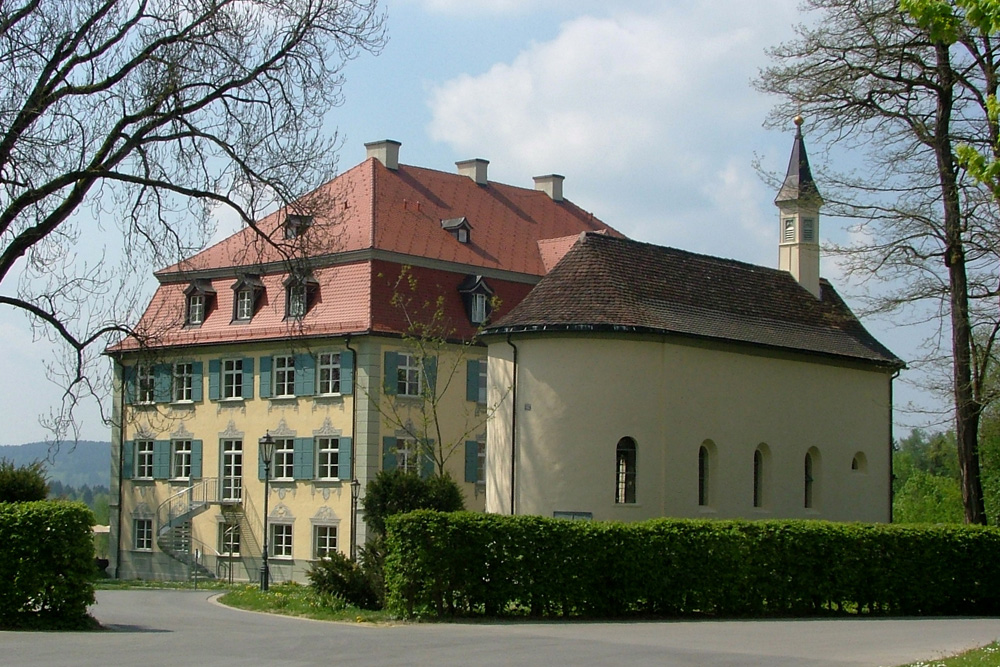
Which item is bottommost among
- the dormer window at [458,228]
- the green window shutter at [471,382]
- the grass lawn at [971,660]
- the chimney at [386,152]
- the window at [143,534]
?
the window at [143,534]

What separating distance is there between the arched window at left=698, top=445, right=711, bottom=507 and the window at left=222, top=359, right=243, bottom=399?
63.9ft

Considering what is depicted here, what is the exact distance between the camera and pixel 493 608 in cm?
2367

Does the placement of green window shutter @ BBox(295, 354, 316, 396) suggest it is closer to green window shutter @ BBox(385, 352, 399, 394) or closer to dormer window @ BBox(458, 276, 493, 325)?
green window shutter @ BBox(385, 352, 399, 394)

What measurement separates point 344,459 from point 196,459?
754 centimetres

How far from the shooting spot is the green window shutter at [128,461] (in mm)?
52656

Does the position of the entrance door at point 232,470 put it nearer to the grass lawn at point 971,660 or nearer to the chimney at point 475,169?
the chimney at point 475,169

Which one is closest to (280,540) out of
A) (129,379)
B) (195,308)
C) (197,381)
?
(197,381)

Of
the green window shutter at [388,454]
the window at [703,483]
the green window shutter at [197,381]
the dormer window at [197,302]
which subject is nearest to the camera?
the window at [703,483]

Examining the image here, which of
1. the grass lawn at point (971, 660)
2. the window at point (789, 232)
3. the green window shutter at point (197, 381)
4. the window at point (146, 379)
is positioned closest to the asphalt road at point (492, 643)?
the grass lawn at point (971, 660)

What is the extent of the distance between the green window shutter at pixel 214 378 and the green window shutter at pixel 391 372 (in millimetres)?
7610

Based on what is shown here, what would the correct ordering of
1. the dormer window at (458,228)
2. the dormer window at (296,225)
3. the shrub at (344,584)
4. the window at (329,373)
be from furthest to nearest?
1. the dormer window at (458,228)
2. the window at (329,373)
3. the shrub at (344,584)
4. the dormer window at (296,225)

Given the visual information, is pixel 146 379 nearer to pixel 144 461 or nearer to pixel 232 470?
pixel 232 470

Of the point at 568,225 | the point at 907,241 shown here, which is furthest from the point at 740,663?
the point at 568,225

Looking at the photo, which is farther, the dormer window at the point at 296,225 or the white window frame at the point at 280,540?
the white window frame at the point at 280,540
